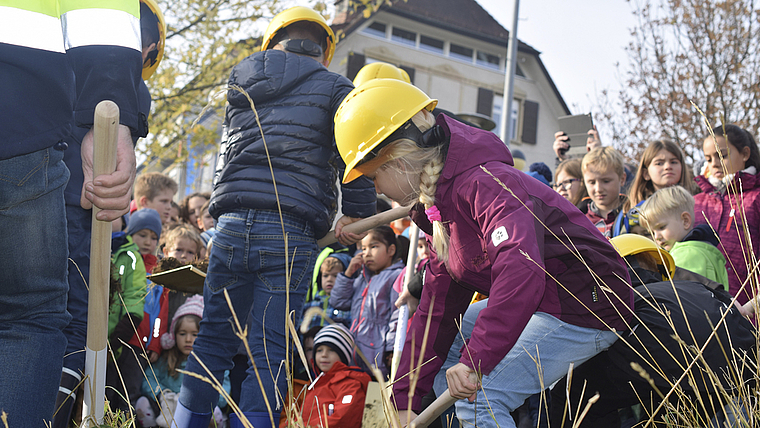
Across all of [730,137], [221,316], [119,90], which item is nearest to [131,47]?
[119,90]

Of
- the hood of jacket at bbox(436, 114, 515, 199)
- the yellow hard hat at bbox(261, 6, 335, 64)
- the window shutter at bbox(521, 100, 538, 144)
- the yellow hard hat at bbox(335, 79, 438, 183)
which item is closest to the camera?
the hood of jacket at bbox(436, 114, 515, 199)

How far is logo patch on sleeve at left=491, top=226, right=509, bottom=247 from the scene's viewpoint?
201cm

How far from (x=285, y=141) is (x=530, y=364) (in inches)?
66.2

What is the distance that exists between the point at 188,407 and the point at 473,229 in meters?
1.70

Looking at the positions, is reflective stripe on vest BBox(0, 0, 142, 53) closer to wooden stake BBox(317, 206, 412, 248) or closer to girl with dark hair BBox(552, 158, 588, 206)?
wooden stake BBox(317, 206, 412, 248)

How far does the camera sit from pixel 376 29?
24.0 metres

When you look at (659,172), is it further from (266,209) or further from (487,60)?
(487,60)

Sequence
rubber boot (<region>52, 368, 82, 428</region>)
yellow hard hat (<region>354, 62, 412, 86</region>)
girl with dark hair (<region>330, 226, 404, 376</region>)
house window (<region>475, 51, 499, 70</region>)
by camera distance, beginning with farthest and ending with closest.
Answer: house window (<region>475, 51, 499, 70</region>) → yellow hard hat (<region>354, 62, 412, 86</region>) → girl with dark hair (<region>330, 226, 404, 376</region>) → rubber boot (<region>52, 368, 82, 428</region>)

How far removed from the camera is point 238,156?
3314mm

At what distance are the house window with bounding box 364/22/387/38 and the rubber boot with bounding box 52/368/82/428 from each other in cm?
2193

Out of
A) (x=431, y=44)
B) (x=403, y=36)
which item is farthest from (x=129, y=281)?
(x=431, y=44)

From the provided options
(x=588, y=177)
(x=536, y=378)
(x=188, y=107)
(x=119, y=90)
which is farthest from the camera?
(x=188, y=107)

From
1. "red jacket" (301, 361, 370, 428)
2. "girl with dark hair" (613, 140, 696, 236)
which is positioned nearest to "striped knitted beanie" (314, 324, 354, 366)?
"red jacket" (301, 361, 370, 428)

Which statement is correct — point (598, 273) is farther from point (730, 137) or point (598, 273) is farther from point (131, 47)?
point (730, 137)
